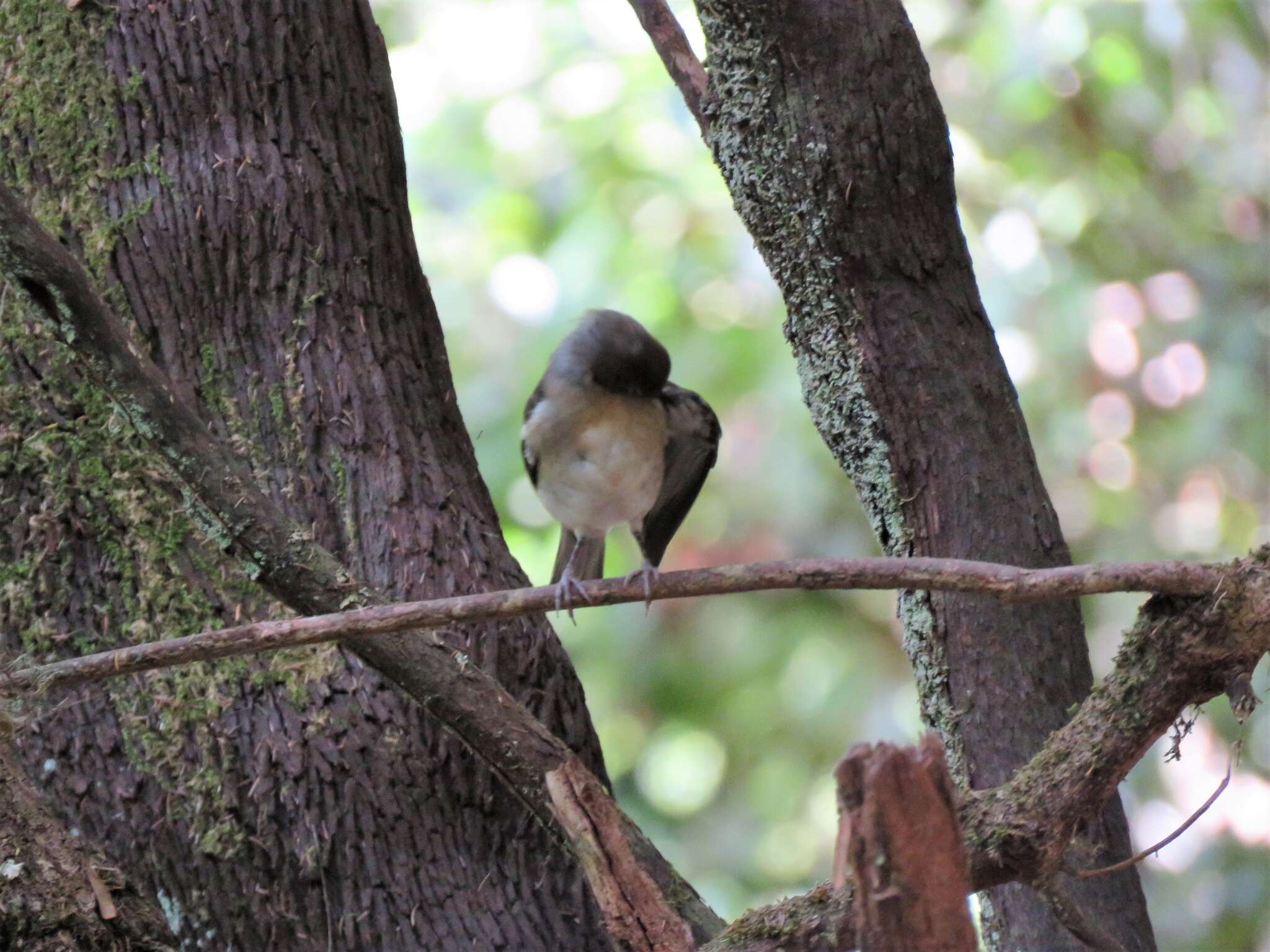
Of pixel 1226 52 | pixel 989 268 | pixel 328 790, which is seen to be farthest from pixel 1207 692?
pixel 1226 52

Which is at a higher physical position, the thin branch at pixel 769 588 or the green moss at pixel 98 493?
the green moss at pixel 98 493

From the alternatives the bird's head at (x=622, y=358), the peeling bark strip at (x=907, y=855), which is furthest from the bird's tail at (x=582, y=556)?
the peeling bark strip at (x=907, y=855)

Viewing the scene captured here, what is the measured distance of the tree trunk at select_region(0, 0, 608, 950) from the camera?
2.67 m

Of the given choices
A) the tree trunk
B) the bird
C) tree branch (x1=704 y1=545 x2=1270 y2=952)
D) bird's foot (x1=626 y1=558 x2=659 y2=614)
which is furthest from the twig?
the bird

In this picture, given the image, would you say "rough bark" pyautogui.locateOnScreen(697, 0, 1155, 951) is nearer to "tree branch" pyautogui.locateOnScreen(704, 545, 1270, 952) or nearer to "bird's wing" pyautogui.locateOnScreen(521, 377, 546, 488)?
"tree branch" pyautogui.locateOnScreen(704, 545, 1270, 952)

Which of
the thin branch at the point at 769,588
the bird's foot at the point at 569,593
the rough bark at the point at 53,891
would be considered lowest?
the rough bark at the point at 53,891

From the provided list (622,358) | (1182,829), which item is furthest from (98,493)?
(1182,829)

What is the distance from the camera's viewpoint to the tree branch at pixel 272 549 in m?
2.37

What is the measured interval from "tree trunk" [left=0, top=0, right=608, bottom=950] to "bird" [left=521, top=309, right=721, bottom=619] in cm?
50

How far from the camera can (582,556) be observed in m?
4.15

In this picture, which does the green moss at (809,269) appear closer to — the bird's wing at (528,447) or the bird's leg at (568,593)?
the bird's leg at (568,593)

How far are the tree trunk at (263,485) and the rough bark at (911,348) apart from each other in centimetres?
82

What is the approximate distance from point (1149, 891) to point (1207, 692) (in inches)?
182

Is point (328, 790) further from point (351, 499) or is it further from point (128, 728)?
point (351, 499)
